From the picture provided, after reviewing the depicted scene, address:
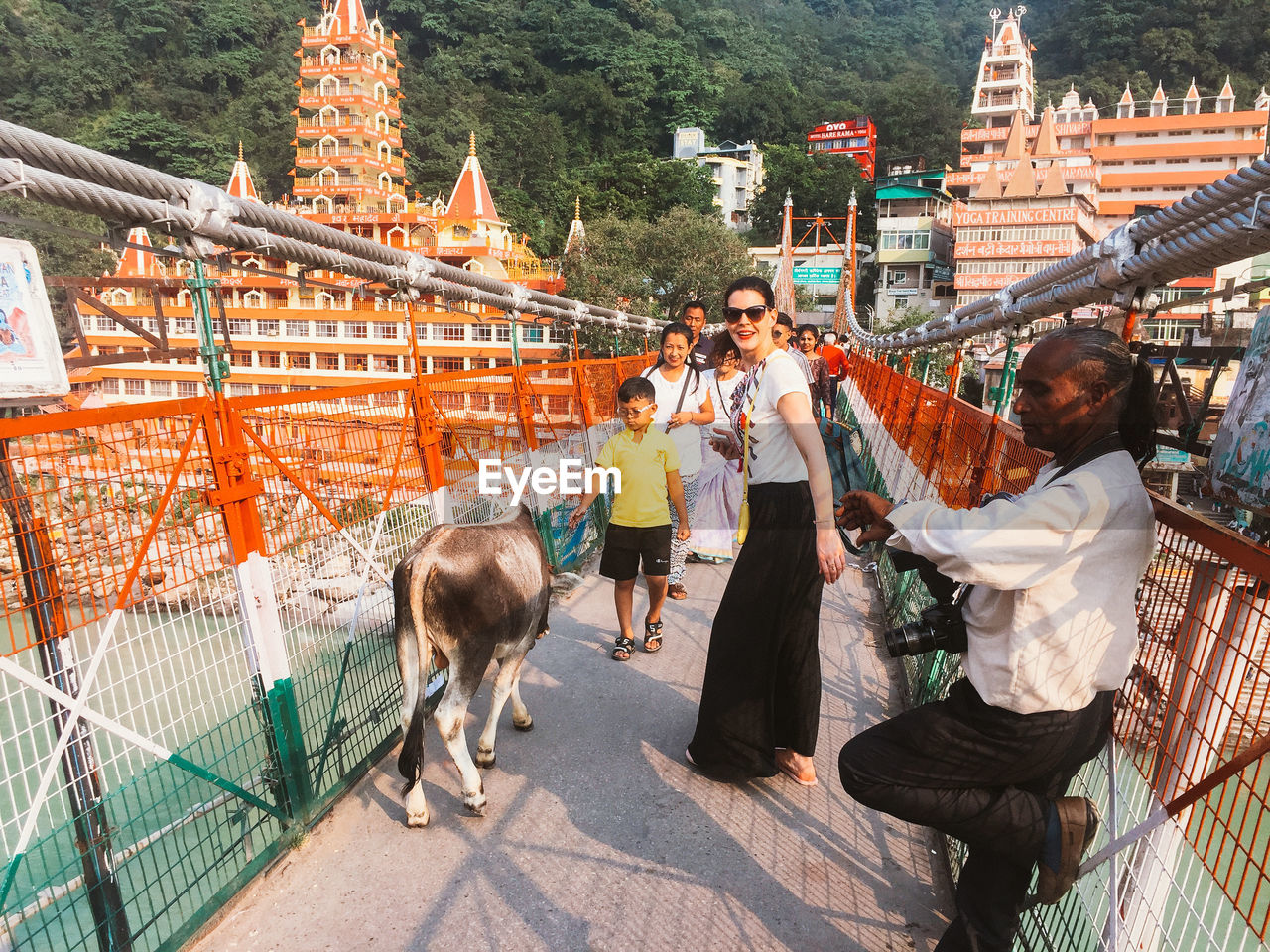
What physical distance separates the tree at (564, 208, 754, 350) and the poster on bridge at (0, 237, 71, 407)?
24065 mm

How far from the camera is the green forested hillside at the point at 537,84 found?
5925 centimetres

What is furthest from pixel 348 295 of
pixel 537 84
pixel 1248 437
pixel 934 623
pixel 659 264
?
pixel 537 84

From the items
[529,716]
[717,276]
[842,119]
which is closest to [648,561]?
[529,716]

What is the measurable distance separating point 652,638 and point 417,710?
200 centimetres

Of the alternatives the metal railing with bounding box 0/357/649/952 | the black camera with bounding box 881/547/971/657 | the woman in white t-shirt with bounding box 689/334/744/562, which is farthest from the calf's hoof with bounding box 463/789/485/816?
the woman in white t-shirt with bounding box 689/334/744/562

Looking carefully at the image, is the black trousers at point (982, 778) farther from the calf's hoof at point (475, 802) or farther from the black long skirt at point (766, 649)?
the calf's hoof at point (475, 802)

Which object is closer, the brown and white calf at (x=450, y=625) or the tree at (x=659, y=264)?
the brown and white calf at (x=450, y=625)

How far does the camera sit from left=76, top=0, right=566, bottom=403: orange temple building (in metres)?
31.4

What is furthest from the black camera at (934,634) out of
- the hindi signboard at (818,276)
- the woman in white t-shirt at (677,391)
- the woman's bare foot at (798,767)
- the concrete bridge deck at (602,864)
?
the hindi signboard at (818,276)

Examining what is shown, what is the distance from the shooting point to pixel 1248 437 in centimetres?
179

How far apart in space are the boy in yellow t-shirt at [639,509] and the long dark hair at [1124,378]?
2.88 m

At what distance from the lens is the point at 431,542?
3102 mm

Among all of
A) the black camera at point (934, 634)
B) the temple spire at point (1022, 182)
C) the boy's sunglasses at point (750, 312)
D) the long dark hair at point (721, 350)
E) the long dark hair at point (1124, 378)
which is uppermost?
the temple spire at point (1022, 182)

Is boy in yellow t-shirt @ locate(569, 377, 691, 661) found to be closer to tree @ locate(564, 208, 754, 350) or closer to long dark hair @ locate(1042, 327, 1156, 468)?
long dark hair @ locate(1042, 327, 1156, 468)
